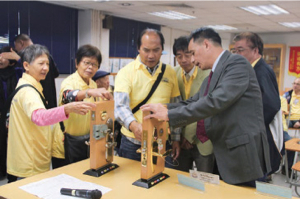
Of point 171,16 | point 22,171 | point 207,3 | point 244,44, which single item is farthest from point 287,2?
point 22,171

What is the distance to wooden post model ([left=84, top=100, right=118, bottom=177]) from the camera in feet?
5.16

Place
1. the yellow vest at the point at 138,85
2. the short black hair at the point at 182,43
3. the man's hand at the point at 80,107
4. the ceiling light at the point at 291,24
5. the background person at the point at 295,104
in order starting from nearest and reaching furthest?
the man's hand at the point at 80,107, the yellow vest at the point at 138,85, the short black hair at the point at 182,43, the background person at the point at 295,104, the ceiling light at the point at 291,24

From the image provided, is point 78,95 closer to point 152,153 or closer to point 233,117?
point 152,153

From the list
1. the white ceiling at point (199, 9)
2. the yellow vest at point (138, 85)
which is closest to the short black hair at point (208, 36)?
the yellow vest at point (138, 85)

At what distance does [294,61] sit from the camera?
10.2m

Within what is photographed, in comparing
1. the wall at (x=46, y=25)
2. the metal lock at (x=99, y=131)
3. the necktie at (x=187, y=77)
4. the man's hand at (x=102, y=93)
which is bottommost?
the metal lock at (x=99, y=131)

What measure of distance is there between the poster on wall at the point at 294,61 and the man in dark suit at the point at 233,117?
992 cm

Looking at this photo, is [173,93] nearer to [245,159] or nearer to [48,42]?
[245,159]

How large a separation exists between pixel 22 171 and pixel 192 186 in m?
1.05

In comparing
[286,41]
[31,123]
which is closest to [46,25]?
[31,123]

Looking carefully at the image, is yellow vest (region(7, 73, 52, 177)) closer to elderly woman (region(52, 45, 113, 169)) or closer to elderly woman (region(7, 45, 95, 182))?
elderly woman (region(7, 45, 95, 182))

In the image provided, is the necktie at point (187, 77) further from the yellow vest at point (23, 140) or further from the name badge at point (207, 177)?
the yellow vest at point (23, 140)

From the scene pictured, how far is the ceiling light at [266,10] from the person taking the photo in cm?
603

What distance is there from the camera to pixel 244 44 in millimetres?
2275
